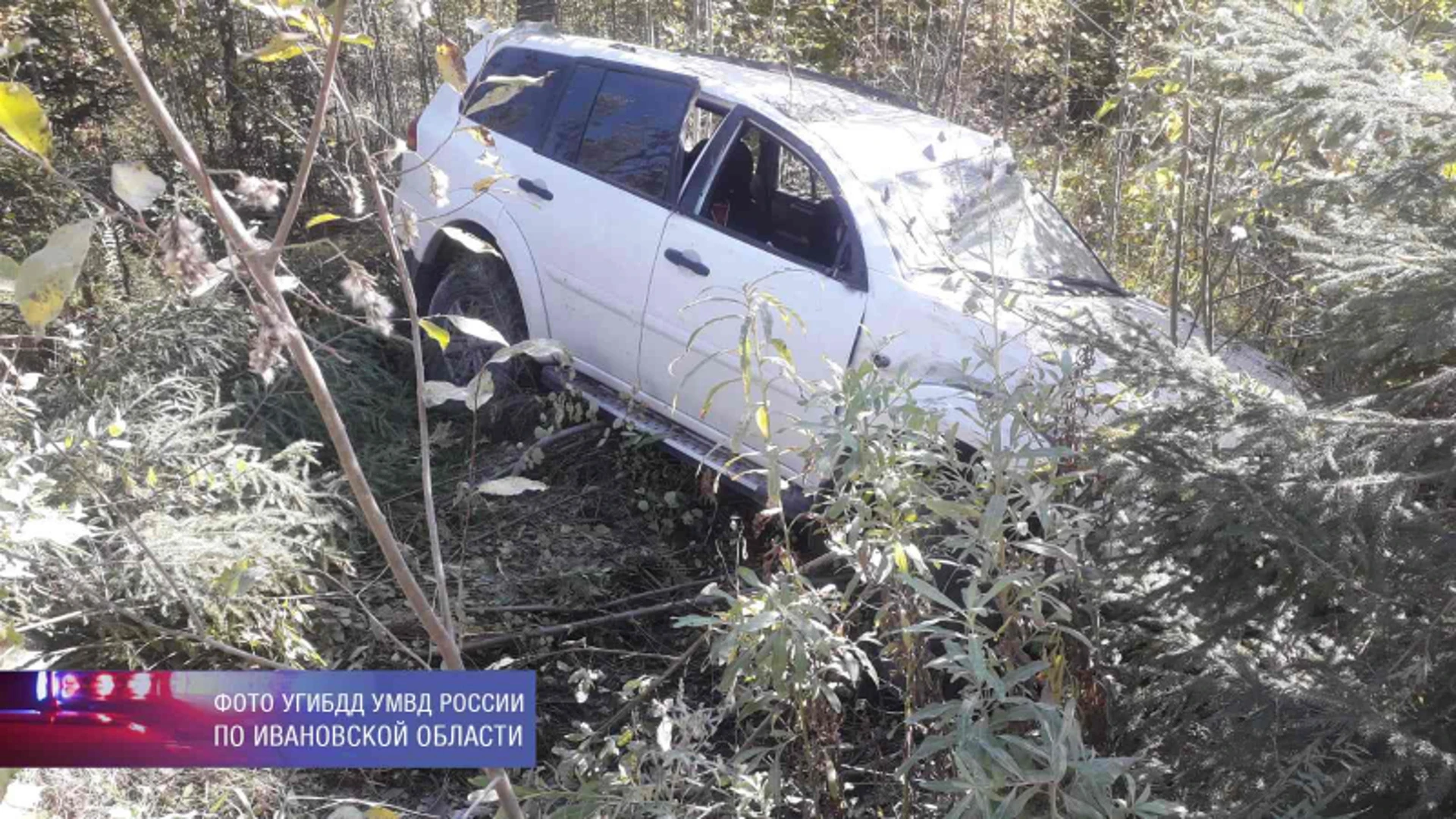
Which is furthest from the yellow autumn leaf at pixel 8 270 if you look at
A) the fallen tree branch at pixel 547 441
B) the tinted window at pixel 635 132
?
the tinted window at pixel 635 132

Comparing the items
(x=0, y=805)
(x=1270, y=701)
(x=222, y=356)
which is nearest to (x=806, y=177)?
(x=222, y=356)

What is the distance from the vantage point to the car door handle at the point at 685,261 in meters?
5.04

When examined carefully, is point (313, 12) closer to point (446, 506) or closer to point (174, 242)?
point (174, 242)

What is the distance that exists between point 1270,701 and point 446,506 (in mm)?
3477

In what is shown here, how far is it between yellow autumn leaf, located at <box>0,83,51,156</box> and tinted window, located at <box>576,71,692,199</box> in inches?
155

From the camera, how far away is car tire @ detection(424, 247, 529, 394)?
226 inches

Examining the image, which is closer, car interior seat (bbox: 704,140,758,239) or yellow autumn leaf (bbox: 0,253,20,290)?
yellow autumn leaf (bbox: 0,253,20,290)

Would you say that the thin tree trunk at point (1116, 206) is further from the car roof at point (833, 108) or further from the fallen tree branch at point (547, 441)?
the fallen tree branch at point (547, 441)

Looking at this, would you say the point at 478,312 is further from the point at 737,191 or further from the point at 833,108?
the point at 833,108

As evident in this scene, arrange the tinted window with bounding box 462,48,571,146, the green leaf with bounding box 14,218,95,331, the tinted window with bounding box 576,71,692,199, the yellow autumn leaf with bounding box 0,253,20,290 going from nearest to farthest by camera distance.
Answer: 1. the green leaf with bounding box 14,218,95,331
2. the yellow autumn leaf with bounding box 0,253,20,290
3. the tinted window with bounding box 576,71,692,199
4. the tinted window with bounding box 462,48,571,146

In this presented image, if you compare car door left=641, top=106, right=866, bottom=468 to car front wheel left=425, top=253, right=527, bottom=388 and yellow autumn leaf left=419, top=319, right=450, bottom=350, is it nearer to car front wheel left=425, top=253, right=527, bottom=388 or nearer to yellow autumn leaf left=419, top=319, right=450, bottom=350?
car front wheel left=425, top=253, right=527, bottom=388

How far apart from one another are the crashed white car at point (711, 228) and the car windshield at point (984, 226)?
1cm

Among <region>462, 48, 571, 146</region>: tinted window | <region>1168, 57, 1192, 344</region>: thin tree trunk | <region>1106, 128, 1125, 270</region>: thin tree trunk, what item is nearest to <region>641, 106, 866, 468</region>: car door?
<region>462, 48, 571, 146</region>: tinted window

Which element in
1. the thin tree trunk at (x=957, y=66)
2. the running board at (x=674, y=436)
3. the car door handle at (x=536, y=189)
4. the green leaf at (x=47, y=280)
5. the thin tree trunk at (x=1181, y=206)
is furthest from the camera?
the thin tree trunk at (x=957, y=66)
